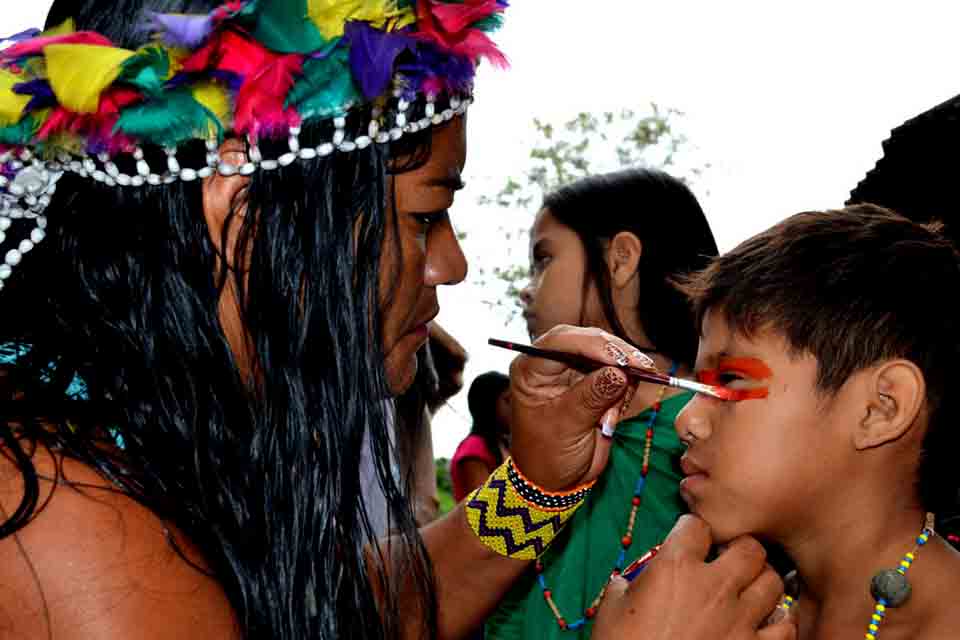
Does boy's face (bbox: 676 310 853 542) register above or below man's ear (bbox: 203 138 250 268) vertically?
below

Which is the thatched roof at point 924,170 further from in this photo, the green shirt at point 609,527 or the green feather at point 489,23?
the green feather at point 489,23

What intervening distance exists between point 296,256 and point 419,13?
0.35 m

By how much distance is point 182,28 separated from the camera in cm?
100

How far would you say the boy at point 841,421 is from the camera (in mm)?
1560

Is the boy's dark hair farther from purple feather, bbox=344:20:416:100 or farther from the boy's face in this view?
purple feather, bbox=344:20:416:100

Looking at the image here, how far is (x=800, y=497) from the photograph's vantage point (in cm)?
158

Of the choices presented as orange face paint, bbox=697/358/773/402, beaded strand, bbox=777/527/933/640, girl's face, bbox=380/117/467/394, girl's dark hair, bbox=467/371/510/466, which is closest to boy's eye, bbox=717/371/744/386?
orange face paint, bbox=697/358/773/402

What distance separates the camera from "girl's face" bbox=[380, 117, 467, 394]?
121 centimetres

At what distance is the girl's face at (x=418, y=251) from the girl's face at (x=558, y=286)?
1311 mm

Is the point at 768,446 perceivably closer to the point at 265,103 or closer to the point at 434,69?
the point at 434,69

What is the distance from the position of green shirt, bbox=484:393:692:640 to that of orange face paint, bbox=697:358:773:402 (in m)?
0.61

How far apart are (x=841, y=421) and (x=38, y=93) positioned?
128 cm

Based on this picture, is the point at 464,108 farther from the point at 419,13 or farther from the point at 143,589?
the point at 143,589

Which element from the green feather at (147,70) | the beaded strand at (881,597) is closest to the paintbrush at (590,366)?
the beaded strand at (881,597)
